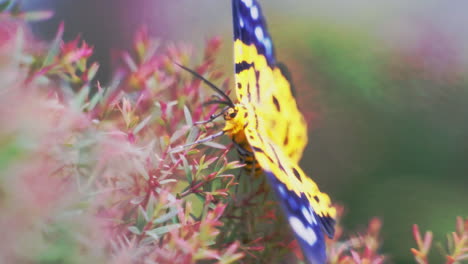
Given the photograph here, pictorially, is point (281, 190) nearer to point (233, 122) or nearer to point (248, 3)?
point (233, 122)

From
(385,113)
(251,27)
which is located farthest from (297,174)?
(385,113)

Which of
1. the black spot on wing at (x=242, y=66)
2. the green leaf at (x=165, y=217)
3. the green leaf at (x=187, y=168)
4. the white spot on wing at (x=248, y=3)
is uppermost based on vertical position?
the white spot on wing at (x=248, y=3)

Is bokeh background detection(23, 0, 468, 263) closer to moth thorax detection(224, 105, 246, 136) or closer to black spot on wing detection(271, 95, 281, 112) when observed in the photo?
black spot on wing detection(271, 95, 281, 112)

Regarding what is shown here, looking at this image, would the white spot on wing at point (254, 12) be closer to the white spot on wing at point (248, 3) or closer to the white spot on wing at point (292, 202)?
the white spot on wing at point (248, 3)

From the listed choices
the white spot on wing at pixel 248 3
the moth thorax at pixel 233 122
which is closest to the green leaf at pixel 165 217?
the moth thorax at pixel 233 122

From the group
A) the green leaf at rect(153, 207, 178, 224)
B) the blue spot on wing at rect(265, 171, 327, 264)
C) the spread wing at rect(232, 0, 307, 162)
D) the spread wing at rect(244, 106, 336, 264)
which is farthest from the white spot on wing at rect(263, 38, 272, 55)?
the green leaf at rect(153, 207, 178, 224)

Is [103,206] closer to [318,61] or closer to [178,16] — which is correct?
[318,61]

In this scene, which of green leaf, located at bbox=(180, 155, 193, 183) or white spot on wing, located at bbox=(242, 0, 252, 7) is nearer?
green leaf, located at bbox=(180, 155, 193, 183)

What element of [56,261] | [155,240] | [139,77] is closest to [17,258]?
[56,261]
